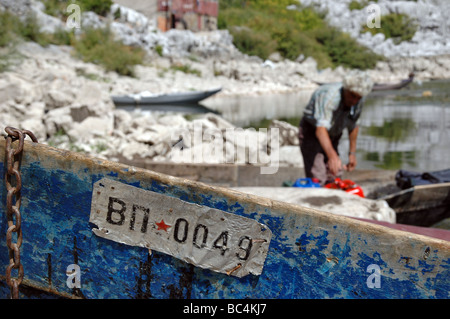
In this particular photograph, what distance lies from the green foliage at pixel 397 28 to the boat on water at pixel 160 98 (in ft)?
127

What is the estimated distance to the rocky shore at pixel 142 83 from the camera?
7941 millimetres

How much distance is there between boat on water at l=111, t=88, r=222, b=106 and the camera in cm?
1655

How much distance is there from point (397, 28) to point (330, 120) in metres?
52.8

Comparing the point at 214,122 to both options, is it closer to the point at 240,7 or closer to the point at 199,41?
the point at 199,41

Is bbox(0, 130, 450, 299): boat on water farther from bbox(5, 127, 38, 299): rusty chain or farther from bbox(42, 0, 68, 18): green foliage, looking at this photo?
bbox(42, 0, 68, 18): green foliage

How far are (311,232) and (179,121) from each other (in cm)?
853

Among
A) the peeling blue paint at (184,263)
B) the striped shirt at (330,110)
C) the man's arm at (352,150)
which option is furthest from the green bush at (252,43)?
the peeling blue paint at (184,263)

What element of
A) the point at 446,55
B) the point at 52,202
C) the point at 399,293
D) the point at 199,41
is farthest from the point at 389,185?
the point at 446,55

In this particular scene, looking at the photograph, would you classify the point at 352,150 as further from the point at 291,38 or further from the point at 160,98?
the point at 291,38

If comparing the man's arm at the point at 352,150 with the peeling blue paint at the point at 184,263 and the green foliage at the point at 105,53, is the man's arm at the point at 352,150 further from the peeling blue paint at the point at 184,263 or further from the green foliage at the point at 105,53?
the green foliage at the point at 105,53

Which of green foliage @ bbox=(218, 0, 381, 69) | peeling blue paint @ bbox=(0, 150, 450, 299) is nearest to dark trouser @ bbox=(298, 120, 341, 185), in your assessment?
peeling blue paint @ bbox=(0, 150, 450, 299)

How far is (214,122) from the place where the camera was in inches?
368

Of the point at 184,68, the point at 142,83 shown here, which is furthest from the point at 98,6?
the point at 142,83
